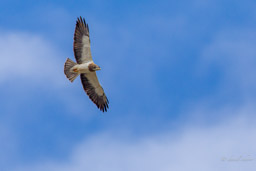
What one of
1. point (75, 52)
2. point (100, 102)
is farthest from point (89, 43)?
point (100, 102)

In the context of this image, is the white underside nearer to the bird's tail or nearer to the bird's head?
the bird's head

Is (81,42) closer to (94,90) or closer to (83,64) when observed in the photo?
(83,64)

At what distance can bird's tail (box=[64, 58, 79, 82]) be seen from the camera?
32.8 m

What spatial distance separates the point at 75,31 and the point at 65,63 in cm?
189

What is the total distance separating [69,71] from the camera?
108 feet

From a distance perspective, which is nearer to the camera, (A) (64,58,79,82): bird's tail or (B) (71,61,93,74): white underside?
(B) (71,61,93,74): white underside

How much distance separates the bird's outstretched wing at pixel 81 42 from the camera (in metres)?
32.1

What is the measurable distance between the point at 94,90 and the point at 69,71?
6.15ft

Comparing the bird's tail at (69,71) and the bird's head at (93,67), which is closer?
the bird's head at (93,67)

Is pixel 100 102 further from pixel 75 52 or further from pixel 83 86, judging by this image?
pixel 75 52

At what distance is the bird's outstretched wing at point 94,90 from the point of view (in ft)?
109

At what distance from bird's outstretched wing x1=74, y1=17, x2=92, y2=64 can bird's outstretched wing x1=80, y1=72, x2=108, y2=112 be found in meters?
1.22

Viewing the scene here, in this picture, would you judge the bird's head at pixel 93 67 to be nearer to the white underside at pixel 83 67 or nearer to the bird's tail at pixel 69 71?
the white underside at pixel 83 67

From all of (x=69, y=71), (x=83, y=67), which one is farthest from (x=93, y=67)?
(x=69, y=71)
